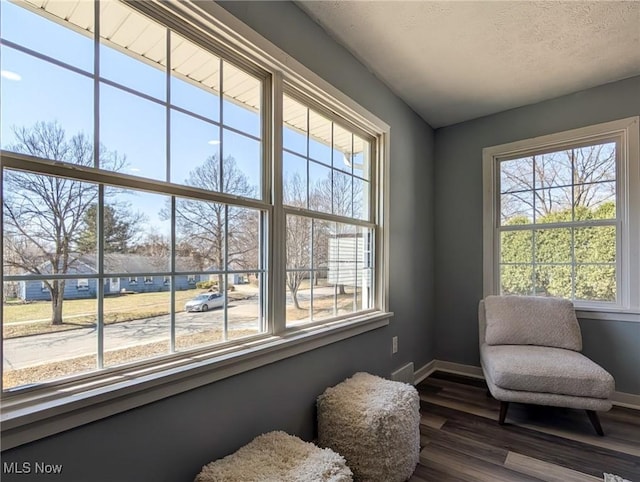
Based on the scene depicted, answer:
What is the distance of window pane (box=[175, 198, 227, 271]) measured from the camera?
1.26 m

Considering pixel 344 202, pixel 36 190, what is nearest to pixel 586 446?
pixel 344 202

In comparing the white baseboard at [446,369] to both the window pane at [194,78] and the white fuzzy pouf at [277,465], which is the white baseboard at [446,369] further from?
the window pane at [194,78]

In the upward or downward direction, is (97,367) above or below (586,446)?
above

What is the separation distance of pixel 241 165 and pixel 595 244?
112 inches

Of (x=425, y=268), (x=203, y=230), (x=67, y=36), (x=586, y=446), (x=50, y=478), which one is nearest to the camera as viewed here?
(x=50, y=478)

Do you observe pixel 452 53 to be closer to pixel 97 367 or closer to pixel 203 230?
pixel 203 230

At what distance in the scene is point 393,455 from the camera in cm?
151

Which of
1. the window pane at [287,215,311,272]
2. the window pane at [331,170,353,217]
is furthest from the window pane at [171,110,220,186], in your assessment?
the window pane at [331,170,353,217]

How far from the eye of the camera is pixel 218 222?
1409mm

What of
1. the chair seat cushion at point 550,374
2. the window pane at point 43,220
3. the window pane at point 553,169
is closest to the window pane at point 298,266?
the window pane at point 43,220

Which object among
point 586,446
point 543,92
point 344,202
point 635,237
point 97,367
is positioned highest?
point 543,92

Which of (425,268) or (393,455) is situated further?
(425,268)

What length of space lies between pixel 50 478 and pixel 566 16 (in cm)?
299

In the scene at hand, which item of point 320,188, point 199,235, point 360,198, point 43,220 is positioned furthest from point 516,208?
point 43,220
